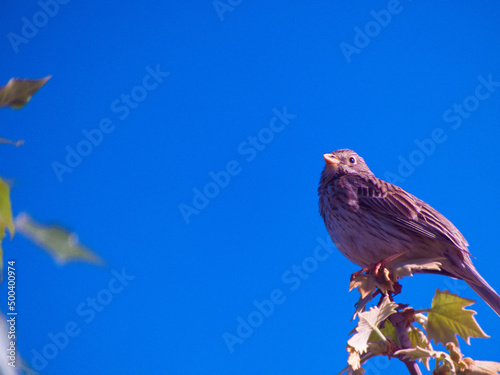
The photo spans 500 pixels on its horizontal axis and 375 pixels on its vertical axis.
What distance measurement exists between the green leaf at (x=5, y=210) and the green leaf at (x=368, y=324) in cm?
143

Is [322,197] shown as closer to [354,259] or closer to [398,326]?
[354,259]

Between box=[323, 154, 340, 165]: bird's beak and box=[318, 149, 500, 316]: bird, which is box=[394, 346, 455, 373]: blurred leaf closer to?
box=[318, 149, 500, 316]: bird

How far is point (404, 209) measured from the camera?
4.46 meters

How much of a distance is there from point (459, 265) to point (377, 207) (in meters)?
0.89

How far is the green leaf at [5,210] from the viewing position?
2.42 feet

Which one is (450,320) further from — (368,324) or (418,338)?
(368,324)

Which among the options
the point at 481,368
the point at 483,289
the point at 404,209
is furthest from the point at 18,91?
the point at 404,209

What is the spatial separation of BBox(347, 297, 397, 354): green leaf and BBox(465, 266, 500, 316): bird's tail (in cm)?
176

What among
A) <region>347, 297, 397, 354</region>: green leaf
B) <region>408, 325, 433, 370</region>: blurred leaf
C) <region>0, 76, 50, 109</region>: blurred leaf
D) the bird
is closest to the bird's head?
the bird

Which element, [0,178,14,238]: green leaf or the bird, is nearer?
[0,178,14,238]: green leaf

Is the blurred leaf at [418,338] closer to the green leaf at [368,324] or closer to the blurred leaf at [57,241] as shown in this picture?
the green leaf at [368,324]

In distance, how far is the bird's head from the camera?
16.8 ft

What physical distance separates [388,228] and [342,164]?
3.81 ft

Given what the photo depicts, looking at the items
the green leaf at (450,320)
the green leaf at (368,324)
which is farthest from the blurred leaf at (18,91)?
the green leaf at (450,320)
